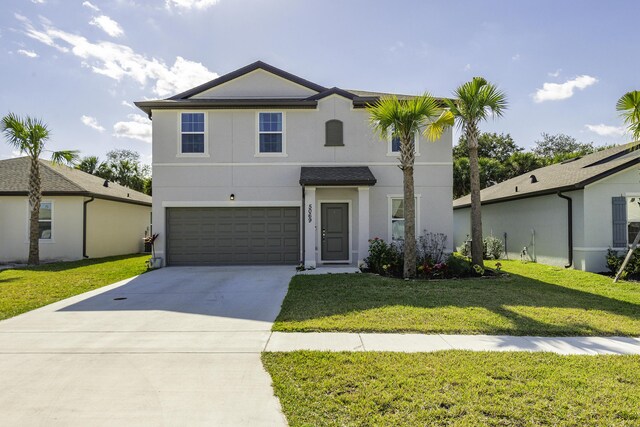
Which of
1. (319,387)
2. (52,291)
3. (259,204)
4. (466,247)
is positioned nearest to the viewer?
(319,387)

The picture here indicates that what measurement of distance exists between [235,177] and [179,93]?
3.90m

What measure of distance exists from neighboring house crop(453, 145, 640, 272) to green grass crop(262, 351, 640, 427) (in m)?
9.02

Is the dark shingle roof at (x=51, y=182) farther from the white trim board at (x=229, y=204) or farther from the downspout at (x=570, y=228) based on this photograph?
the downspout at (x=570, y=228)

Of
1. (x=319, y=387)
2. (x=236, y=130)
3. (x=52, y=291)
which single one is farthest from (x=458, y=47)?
(x=52, y=291)

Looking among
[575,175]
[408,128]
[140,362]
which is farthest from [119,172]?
[575,175]

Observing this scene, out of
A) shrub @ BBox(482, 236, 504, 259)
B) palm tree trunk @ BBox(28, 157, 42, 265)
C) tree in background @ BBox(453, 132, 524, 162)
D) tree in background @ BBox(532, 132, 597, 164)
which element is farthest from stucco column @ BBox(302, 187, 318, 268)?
Answer: tree in background @ BBox(532, 132, 597, 164)

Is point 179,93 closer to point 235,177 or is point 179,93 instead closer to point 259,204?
point 235,177

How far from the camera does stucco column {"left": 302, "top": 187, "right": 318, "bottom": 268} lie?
40.3 ft

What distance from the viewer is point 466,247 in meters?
17.9

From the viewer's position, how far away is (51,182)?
16234 millimetres

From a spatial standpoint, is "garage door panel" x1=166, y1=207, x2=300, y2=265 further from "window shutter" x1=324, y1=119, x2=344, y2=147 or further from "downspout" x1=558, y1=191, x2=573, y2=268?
"downspout" x1=558, y1=191, x2=573, y2=268

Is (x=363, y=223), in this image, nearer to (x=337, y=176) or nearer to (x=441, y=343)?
(x=337, y=176)

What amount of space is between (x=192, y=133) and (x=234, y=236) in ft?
13.3

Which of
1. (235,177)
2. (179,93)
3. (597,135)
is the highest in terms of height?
(597,135)
